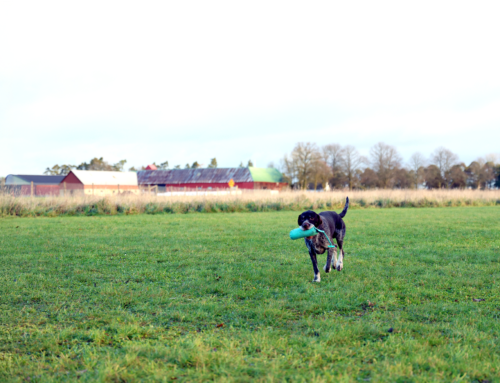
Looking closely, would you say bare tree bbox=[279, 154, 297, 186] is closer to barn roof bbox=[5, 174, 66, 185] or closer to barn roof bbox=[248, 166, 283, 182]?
barn roof bbox=[248, 166, 283, 182]

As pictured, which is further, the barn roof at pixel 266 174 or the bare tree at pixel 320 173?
the bare tree at pixel 320 173

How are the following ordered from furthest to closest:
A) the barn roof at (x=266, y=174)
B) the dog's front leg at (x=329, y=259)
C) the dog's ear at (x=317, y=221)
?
the barn roof at (x=266, y=174) → the dog's front leg at (x=329, y=259) → the dog's ear at (x=317, y=221)

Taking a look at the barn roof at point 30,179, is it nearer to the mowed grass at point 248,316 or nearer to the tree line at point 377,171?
the tree line at point 377,171

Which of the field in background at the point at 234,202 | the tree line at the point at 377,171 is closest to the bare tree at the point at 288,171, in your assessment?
the tree line at the point at 377,171

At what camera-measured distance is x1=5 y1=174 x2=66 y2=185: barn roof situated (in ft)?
254

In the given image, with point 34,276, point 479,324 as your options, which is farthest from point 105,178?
point 479,324

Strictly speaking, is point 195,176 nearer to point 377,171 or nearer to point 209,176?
point 209,176

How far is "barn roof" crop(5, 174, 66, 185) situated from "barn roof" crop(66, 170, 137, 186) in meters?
19.3

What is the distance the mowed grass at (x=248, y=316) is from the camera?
2914mm

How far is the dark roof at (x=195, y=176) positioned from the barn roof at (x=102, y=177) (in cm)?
608

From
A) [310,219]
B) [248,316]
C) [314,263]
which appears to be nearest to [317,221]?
[310,219]

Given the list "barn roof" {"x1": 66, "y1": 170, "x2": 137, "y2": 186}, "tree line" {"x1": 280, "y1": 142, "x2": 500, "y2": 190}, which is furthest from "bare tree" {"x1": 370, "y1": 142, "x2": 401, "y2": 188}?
"barn roof" {"x1": 66, "y1": 170, "x2": 137, "y2": 186}

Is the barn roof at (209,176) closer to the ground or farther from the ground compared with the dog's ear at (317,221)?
farther from the ground

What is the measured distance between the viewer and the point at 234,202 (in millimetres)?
23797
